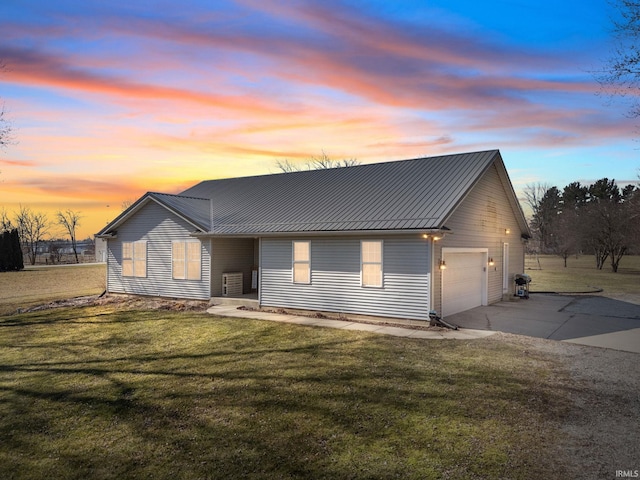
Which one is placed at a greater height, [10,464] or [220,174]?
[220,174]

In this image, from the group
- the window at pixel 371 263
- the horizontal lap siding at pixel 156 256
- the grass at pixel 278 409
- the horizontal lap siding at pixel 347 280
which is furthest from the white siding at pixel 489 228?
the horizontal lap siding at pixel 156 256

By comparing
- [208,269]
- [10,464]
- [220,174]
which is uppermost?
[220,174]

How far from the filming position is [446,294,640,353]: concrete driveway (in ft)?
37.5

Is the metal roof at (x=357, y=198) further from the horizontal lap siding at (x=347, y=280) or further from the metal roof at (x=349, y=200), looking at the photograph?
the horizontal lap siding at (x=347, y=280)

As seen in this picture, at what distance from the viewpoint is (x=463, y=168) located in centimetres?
1565

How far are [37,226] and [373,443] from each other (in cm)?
7577

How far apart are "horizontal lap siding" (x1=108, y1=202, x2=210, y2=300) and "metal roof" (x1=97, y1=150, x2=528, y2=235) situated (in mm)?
893

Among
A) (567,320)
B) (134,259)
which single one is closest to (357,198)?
(567,320)

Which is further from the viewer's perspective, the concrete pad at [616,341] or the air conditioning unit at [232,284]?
the air conditioning unit at [232,284]

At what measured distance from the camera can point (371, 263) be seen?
44.6 ft

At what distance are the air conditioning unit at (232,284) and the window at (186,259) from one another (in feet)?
3.70

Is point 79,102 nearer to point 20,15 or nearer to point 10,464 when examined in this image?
point 20,15

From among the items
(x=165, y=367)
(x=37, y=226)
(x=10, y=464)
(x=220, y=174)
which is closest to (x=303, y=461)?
(x=10, y=464)

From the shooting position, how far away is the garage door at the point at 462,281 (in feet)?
45.6
